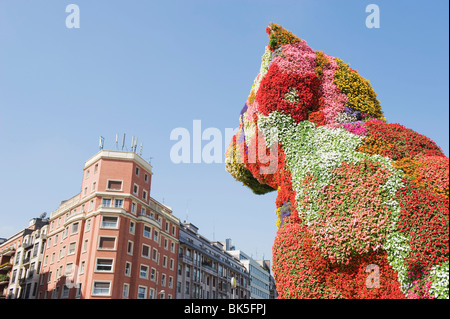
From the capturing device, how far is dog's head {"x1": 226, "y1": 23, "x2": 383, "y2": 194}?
14.9 meters

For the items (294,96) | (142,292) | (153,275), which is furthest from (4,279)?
(294,96)

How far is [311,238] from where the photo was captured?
12766 millimetres

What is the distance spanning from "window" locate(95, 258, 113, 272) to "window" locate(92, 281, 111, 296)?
139cm

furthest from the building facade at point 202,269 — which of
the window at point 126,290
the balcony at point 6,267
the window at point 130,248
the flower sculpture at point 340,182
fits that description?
the flower sculpture at point 340,182

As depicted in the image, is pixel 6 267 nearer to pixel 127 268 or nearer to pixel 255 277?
pixel 127 268

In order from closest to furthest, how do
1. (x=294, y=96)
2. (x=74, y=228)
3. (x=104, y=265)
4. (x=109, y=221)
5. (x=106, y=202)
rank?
1. (x=294, y=96)
2. (x=104, y=265)
3. (x=109, y=221)
4. (x=106, y=202)
5. (x=74, y=228)

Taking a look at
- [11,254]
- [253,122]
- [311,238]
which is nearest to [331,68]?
[253,122]

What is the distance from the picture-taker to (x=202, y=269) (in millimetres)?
69625

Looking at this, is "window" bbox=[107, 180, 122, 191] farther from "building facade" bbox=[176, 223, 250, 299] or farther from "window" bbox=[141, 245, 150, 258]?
"building facade" bbox=[176, 223, 250, 299]

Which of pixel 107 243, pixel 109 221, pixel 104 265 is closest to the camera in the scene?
pixel 104 265

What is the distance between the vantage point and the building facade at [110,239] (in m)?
46.9

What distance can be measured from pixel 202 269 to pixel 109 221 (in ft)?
82.6

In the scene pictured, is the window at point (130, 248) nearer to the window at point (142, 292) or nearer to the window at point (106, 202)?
the window at point (142, 292)
